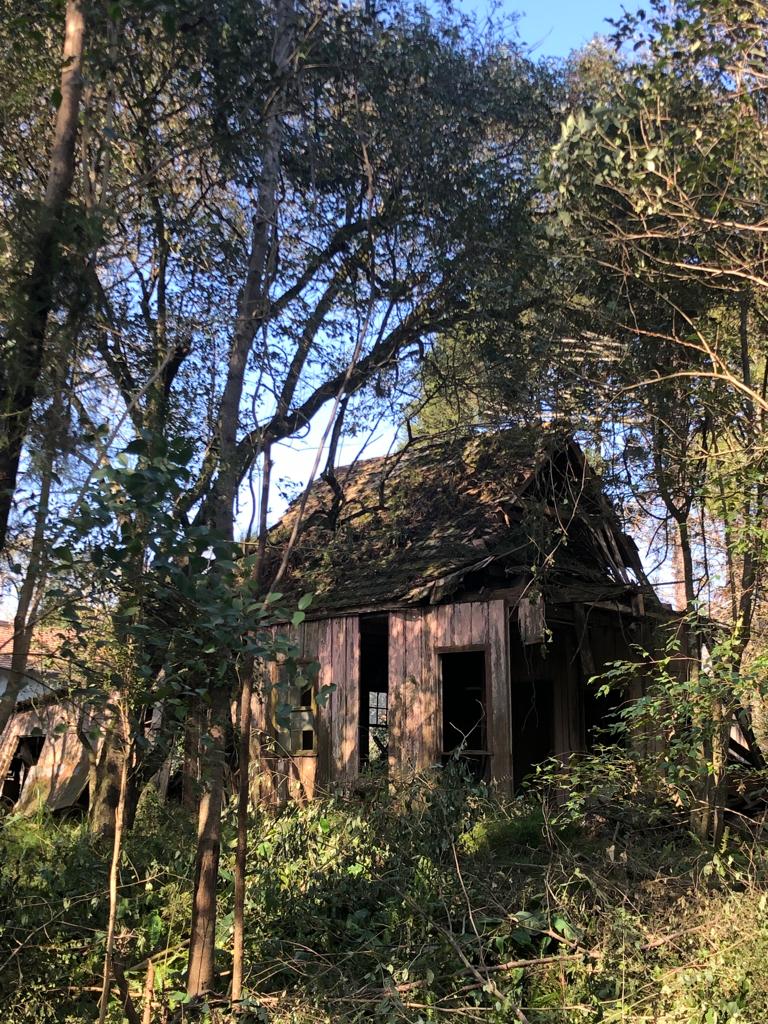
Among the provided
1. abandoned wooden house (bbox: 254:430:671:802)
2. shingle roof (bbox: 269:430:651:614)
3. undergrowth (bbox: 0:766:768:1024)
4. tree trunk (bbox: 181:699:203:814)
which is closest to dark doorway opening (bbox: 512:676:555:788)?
abandoned wooden house (bbox: 254:430:671:802)

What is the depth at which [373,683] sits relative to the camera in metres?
16.9

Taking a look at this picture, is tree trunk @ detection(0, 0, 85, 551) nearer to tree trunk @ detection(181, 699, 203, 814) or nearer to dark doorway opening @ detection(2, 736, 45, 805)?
tree trunk @ detection(181, 699, 203, 814)

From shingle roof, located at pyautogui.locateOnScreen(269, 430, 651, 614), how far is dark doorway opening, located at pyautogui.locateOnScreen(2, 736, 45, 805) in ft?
19.9

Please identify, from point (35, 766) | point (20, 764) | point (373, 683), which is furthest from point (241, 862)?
point (20, 764)

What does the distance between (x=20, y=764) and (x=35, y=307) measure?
1450 cm

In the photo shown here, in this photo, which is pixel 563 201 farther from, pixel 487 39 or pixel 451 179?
pixel 487 39

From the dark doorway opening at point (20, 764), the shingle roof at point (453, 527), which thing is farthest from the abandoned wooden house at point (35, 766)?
the shingle roof at point (453, 527)

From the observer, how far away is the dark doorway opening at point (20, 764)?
1585 cm

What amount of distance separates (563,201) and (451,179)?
1559mm

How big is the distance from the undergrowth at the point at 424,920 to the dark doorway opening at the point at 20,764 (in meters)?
7.80

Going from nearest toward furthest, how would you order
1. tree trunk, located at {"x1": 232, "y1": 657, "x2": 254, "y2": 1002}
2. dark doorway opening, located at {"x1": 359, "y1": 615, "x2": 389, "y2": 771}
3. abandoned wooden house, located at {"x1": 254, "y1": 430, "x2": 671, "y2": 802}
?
tree trunk, located at {"x1": 232, "y1": 657, "x2": 254, "y2": 1002}
abandoned wooden house, located at {"x1": 254, "y1": 430, "x2": 671, "y2": 802}
dark doorway opening, located at {"x1": 359, "y1": 615, "x2": 389, "y2": 771}

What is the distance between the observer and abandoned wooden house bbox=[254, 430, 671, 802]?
1109 centimetres

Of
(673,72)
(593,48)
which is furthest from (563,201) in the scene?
(593,48)

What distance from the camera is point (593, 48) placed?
14.1 metres
